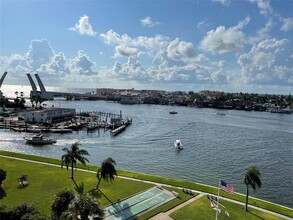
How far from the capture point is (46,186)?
4116 centimetres

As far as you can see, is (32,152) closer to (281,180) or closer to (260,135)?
(281,180)

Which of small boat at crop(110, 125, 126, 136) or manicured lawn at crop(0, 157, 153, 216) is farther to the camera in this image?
small boat at crop(110, 125, 126, 136)

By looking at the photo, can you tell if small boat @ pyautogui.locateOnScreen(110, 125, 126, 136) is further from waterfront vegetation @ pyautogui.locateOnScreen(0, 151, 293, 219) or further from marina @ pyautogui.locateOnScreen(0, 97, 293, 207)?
waterfront vegetation @ pyautogui.locateOnScreen(0, 151, 293, 219)

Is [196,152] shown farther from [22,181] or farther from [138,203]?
[22,181]

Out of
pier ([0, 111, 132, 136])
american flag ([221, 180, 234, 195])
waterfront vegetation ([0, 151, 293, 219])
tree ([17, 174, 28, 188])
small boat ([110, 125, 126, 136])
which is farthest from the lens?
small boat ([110, 125, 126, 136])

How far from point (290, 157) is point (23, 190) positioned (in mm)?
63749

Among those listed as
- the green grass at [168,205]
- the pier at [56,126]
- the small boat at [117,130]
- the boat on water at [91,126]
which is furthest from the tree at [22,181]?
the boat on water at [91,126]

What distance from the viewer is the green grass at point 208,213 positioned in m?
33.7

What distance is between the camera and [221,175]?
194 feet

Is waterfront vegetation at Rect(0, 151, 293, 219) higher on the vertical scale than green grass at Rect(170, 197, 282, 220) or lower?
higher

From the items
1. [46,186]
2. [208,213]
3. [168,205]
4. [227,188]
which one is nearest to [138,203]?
[168,205]

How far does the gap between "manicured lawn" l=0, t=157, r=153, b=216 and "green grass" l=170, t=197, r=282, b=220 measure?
7405mm

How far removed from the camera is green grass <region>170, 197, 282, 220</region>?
33.7 m

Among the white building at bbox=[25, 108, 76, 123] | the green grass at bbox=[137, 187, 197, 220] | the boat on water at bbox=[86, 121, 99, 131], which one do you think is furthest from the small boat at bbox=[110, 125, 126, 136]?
the green grass at bbox=[137, 187, 197, 220]
